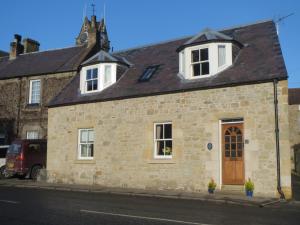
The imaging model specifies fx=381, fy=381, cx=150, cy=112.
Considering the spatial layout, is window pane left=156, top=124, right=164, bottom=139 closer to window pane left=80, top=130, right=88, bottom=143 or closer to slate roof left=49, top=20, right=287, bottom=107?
slate roof left=49, top=20, right=287, bottom=107

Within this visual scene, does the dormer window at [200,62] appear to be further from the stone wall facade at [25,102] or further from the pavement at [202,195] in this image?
the stone wall facade at [25,102]

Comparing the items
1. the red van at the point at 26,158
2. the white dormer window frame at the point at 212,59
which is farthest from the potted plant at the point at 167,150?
the red van at the point at 26,158

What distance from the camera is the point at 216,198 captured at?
13.2m

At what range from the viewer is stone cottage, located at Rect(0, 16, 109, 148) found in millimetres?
26328

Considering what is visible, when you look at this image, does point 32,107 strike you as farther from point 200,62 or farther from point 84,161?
point 200,62

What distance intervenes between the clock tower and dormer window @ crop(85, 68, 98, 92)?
8266 mm

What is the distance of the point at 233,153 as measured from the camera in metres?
15.2

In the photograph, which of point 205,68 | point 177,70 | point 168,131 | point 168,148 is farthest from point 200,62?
point 168,148

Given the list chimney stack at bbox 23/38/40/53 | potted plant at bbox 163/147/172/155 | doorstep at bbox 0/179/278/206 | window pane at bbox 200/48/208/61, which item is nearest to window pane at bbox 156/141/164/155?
potted plant at bbox 163/147/172/155

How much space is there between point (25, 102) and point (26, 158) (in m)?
7.14

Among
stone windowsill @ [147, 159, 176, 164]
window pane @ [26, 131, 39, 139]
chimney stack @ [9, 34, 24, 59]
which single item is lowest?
stone windowsill @ [147, 159, 176, 164]

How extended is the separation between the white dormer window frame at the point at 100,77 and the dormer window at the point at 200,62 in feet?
16.2

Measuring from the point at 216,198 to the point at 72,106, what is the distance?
10.1 meters

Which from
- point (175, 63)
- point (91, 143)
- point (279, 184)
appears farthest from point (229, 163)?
point (91, 143)
